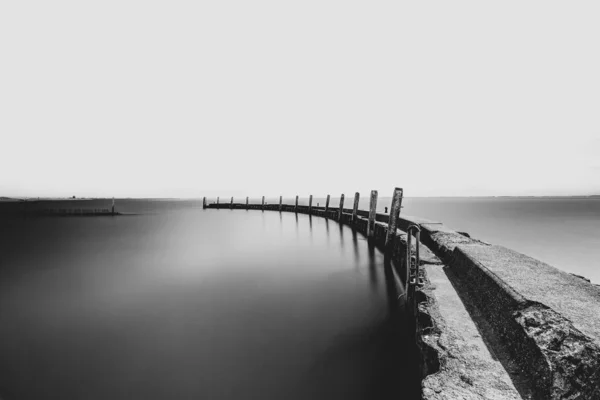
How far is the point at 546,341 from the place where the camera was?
6.14ft

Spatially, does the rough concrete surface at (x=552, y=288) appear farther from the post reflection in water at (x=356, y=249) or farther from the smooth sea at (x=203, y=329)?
the post reflection in water at (x=356, y=249)

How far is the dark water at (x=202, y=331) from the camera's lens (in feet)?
11.1

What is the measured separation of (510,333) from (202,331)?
163 inches

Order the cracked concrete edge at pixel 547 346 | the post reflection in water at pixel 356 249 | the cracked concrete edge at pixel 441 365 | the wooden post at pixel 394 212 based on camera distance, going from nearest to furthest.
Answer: the cracked concrete edge at pixel 547 346 < the cracked concrete edge at pixel 441 365 < the wooden post at pixel 394 212 < the post reflection in water at pixel 356 249

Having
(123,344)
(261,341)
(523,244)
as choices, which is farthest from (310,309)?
(523,244)

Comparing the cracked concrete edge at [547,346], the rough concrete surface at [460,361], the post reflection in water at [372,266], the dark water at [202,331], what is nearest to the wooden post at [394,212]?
the post reflection in water at [372,266]

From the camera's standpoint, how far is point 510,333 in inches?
88.0

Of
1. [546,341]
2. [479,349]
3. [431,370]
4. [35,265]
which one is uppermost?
[546,341]

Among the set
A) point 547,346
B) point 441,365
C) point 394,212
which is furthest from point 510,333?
point 394,212

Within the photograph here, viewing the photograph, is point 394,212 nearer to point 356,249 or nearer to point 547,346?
point 356,249

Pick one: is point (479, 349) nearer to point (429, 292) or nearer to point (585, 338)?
point (585, 338)

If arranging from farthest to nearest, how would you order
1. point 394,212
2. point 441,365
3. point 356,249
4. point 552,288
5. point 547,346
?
point 356,249 → point 394,212 → point 552,288 → point 441,365 → point 547,346

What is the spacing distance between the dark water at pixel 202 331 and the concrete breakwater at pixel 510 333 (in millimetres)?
1086

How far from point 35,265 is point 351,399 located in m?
11.5
